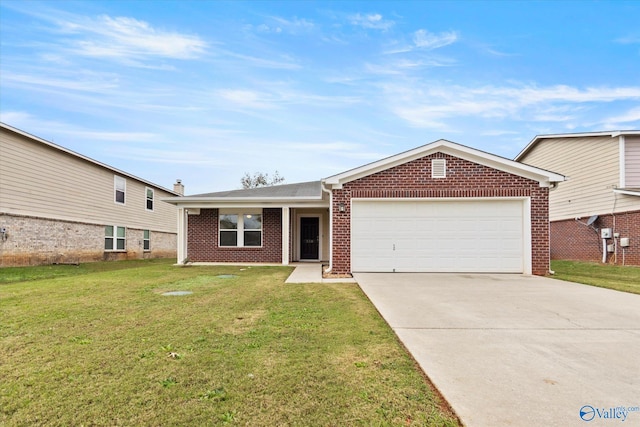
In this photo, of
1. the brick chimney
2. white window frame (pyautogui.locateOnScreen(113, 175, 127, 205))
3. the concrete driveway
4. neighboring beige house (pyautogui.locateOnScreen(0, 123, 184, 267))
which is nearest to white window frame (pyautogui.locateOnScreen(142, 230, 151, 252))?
neighboring beige house (pyautogui.locateOnScreen(0, 123, 184, 267))

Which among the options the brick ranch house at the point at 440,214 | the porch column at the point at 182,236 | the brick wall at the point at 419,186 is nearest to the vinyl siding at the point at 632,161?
the brick ranch house at the point at 440,214

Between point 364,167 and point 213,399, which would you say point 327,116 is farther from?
Answer: point 213,399

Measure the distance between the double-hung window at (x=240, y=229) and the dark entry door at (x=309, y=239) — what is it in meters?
2.07

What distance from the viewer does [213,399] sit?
2496mm

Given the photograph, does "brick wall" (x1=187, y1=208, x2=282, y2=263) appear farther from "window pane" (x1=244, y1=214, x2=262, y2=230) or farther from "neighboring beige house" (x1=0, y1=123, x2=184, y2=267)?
"neighboring beige house" (x1=0, y1=123, x2=184, y2=267)

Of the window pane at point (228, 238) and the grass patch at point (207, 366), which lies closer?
the grass patch at point (207, 366)

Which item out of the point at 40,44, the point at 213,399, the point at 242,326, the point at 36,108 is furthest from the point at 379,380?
the point at 36,108

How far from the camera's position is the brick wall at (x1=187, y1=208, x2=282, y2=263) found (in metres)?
14.7

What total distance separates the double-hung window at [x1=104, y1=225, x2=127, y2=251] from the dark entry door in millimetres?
10892

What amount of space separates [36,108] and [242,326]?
18884 millimetres

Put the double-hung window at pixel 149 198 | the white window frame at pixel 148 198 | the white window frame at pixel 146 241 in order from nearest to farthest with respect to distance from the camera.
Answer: the white window frame at pixel 146 241 → the white window frame at pixel 148 198 → the double-hung window at pixel 149 198

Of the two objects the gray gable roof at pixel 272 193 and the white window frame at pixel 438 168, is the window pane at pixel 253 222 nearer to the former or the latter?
the gray gable roof at pixel 272 193

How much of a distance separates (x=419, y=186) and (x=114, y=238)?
16.9 metres

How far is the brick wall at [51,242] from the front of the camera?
1323 cm
